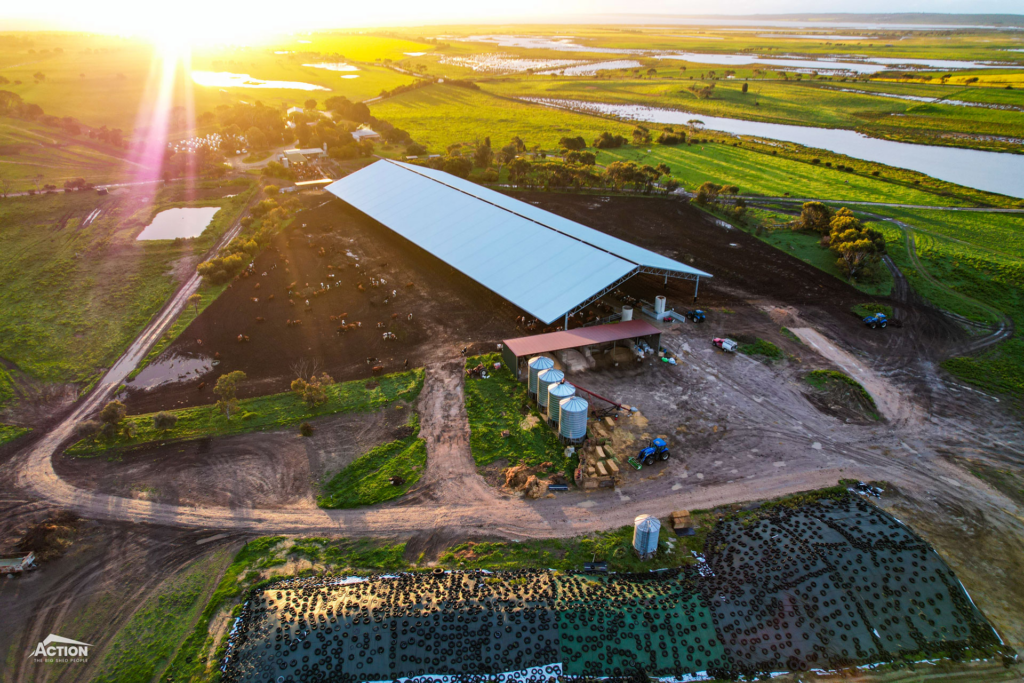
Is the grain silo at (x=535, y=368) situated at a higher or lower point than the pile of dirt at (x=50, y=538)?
higher

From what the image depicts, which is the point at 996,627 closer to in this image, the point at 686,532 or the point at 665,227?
the point at 686,532

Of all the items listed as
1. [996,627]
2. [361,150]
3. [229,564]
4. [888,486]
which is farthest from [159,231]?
[996,627]

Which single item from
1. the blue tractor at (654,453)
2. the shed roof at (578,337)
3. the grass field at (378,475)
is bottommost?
the grass field at (378,475)

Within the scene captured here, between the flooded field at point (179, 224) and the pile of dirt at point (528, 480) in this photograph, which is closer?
the pile of dirt at point (528, 480)

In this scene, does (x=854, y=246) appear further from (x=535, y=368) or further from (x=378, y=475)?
(x=378, y=475)

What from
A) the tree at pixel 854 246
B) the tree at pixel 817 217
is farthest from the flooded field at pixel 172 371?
the tree at pixel 817 217

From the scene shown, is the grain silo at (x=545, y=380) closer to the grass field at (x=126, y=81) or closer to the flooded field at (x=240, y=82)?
the grass field at (x=126, y=81)
